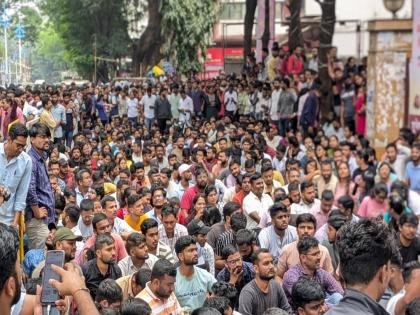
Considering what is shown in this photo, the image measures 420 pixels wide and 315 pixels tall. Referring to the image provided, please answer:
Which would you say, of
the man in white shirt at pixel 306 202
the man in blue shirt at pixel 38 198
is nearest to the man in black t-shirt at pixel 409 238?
the man in white shirt at pixel 306 202

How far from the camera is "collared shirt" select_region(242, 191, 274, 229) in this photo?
437 inches

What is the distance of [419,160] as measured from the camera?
40.2ft

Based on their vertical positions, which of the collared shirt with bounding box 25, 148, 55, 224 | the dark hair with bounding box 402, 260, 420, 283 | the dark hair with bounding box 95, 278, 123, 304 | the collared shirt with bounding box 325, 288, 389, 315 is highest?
the collared shirt with bounding box 325, 288, 389, 315

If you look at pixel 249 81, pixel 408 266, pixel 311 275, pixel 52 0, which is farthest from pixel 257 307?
pixel 52 0

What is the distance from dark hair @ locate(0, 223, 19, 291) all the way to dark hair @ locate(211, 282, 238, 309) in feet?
13.3

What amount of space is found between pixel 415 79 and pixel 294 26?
9.65 metres

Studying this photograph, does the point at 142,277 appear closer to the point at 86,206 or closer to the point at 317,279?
the point at 317,279

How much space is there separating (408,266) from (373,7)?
31.3 meters

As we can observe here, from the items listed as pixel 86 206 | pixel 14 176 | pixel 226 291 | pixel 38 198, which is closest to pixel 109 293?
pixel 226 291

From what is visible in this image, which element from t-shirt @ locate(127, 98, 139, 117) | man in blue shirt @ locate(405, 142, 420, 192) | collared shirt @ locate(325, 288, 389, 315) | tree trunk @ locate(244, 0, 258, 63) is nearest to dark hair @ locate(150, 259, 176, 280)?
collared shirt @ locate(325, 288, 389, 315)

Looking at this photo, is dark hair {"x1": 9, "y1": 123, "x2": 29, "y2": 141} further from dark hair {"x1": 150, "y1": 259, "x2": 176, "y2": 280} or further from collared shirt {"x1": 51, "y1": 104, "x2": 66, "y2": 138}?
collared shirt {"x1": 51, "y1": 104, "x2": 66, "y2": 138}

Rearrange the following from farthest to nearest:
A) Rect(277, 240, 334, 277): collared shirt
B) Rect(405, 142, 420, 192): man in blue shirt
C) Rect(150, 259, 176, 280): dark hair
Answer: Rect(405, 142, 420, 192): man in blue shirt → Rect(277, 240, 334, 277): collared shirt → Rect(150, 259, 176, 280): dark hair

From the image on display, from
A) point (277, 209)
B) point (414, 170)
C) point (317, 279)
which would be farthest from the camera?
point (414, 170)

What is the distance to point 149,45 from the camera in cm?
3941
